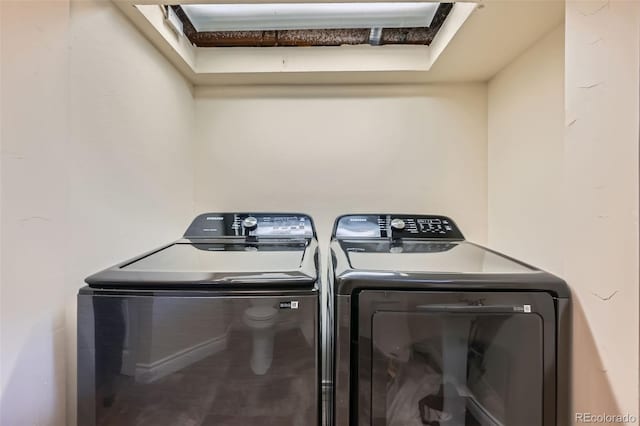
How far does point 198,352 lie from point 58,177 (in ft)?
2.08

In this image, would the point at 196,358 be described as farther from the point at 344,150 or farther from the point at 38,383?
the point at 344,150

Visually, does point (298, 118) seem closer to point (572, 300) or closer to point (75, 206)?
point (75, 206)

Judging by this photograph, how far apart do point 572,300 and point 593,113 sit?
0.50 m

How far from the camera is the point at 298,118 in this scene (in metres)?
1.95

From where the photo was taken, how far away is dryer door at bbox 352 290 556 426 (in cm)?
90

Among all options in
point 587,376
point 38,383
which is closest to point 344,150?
point 587,376

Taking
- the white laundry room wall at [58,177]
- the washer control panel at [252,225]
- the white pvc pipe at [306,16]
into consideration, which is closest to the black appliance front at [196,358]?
the white laundry room wall at [58,177]

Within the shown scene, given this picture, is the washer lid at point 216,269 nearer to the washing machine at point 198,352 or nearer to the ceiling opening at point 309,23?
the washing machine at point 198,352

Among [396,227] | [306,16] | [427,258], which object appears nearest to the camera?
[427,258]

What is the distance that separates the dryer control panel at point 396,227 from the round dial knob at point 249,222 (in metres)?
0.42

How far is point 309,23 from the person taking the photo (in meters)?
1.53

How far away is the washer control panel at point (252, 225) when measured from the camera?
67.8 inches

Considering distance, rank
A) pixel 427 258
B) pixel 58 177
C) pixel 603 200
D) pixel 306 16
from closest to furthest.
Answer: pixel 603 200
pixel 58 177
pixel 427 258
pixel 306 16

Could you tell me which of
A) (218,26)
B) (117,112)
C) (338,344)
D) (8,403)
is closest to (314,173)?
(218,26)
